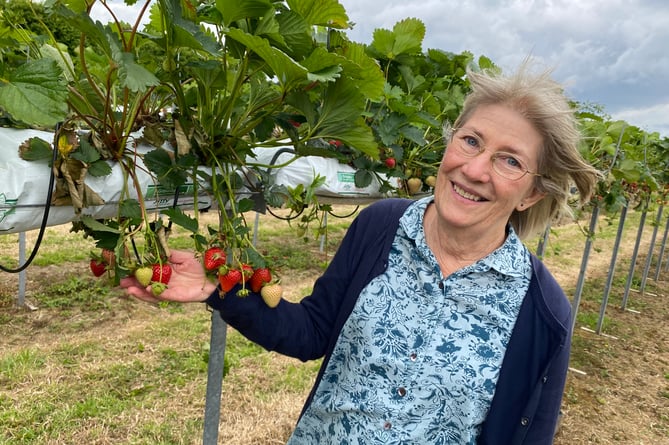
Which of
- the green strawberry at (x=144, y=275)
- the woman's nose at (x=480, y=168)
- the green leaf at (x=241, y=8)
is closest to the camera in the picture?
the green leaf at (x=241, y=8)

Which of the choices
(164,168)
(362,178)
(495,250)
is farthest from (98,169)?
(362,178)

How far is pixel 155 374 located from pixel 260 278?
2923mm

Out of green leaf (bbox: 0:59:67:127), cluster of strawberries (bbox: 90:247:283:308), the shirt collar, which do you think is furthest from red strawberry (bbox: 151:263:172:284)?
the shirt collar

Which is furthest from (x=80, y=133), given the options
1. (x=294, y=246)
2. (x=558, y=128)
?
(x=294, y=246)

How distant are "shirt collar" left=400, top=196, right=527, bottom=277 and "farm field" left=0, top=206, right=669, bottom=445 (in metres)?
0.63

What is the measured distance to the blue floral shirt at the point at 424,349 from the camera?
49.3 inches

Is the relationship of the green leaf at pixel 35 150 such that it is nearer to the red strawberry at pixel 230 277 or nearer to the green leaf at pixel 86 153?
the green leaf at pixel 86 153

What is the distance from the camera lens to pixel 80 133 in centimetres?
104

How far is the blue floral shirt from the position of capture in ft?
4.11

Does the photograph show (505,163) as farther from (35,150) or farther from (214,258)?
(35,150)

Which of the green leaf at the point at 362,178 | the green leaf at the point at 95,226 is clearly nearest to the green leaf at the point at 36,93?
the green leaf at the point at 95,226

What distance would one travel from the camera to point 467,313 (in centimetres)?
128

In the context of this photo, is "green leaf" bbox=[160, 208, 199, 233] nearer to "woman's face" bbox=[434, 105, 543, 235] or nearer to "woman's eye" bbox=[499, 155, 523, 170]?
"woman's face" bbox=[434, 105, 543, 235]

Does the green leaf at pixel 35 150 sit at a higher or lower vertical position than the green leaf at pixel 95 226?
higher
